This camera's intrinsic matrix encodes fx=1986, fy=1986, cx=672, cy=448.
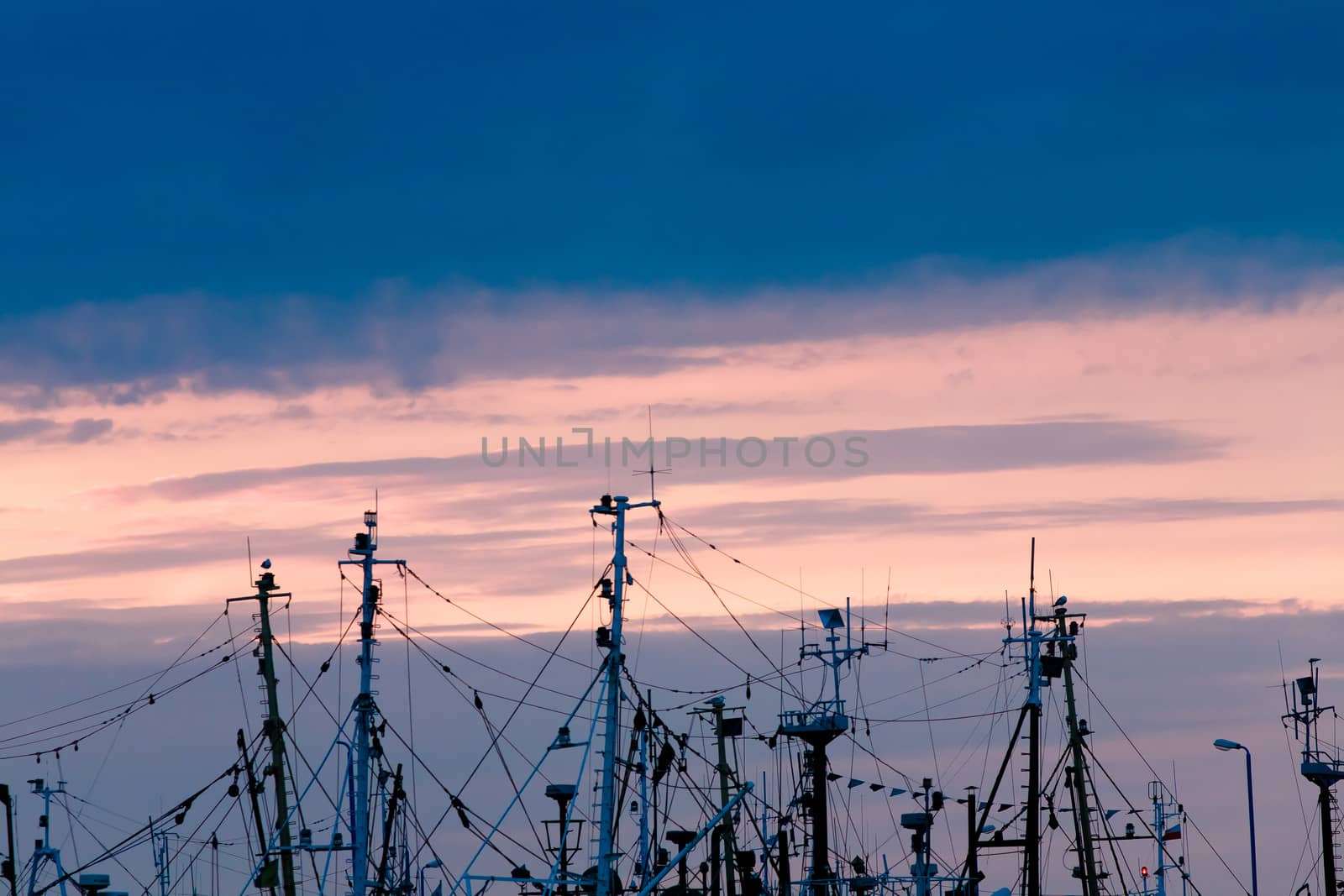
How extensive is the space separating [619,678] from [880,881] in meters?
18.5

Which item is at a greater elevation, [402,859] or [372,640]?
[372,640]

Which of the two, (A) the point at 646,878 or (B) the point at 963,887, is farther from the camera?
(B) the point at 963,887

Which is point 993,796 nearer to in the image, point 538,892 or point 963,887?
point 963,887

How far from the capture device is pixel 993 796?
67.8 meters

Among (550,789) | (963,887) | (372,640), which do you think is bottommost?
(963,887)

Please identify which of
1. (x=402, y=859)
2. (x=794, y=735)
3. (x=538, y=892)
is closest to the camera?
(x=538, y=892)

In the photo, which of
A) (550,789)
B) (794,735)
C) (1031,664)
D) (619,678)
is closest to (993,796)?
(1031,664)

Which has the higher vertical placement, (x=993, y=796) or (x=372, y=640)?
(x=372, y=640)

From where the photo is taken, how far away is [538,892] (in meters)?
56.3

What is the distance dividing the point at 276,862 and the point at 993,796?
78.8 feet

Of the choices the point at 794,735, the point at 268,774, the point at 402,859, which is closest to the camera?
the point at 794,735

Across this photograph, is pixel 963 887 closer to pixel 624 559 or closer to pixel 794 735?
pixel 794 735

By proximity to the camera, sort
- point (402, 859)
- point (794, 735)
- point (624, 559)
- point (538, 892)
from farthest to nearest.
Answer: point (402, 859), point (794, 735), point (538, 892), point (624, 559)

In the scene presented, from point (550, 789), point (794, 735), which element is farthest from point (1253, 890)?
point (550, 789)
